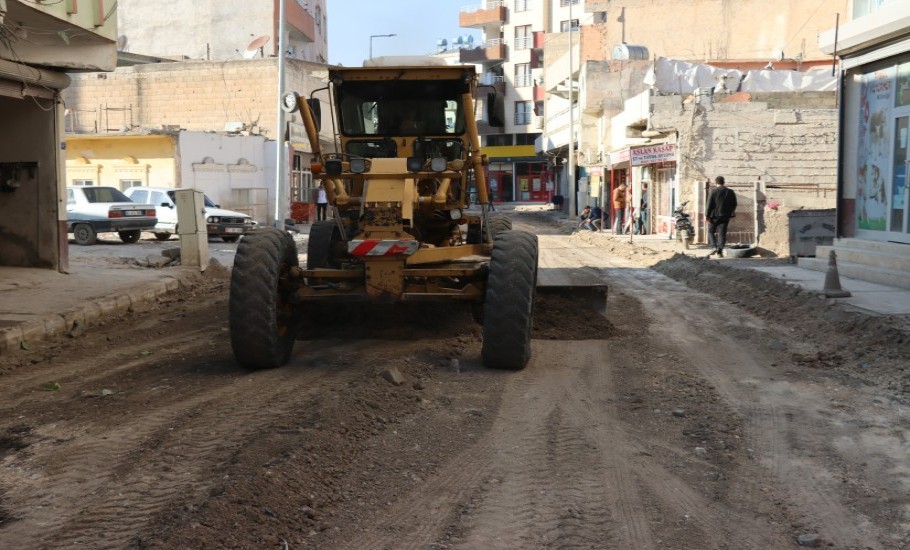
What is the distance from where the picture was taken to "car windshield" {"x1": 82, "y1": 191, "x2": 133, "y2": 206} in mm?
24688

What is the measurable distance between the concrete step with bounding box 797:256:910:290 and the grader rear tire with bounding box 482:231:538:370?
24.1 ft

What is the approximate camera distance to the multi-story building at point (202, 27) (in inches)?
1822

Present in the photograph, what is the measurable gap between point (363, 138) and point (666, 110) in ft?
63.6

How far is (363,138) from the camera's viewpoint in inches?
381

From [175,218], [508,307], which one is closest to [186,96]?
[175,218]

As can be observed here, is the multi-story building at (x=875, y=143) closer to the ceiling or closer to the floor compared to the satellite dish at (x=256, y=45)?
closer to the floor

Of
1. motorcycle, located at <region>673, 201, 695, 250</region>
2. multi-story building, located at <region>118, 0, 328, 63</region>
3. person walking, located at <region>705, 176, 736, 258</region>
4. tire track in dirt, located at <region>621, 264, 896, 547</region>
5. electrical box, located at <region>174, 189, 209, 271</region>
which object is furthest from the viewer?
multi-story building, located at <region>118, 0, 328, 63</region>

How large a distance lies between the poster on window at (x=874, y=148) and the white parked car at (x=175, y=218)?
16.4 m

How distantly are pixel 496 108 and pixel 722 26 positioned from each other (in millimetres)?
41501

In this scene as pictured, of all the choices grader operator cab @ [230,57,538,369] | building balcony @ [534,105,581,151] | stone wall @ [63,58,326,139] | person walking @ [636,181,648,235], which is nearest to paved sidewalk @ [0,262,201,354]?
grader operator cab @ [230,57,538,369]

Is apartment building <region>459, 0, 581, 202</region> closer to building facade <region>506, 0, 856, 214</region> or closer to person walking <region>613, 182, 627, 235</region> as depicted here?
building facade <region>506, 0, 856, 214</region>

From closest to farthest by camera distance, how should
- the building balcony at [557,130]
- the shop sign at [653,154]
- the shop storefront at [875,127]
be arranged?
the shop storefront at [875,127] < the shop sign at [653,154] < the building balcony at [557,130]

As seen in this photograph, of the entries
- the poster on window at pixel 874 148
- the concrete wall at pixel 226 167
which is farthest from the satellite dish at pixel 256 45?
the poster on window at pixel 874 148

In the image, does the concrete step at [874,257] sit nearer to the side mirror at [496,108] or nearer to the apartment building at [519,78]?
the side mirror at [496,108]
